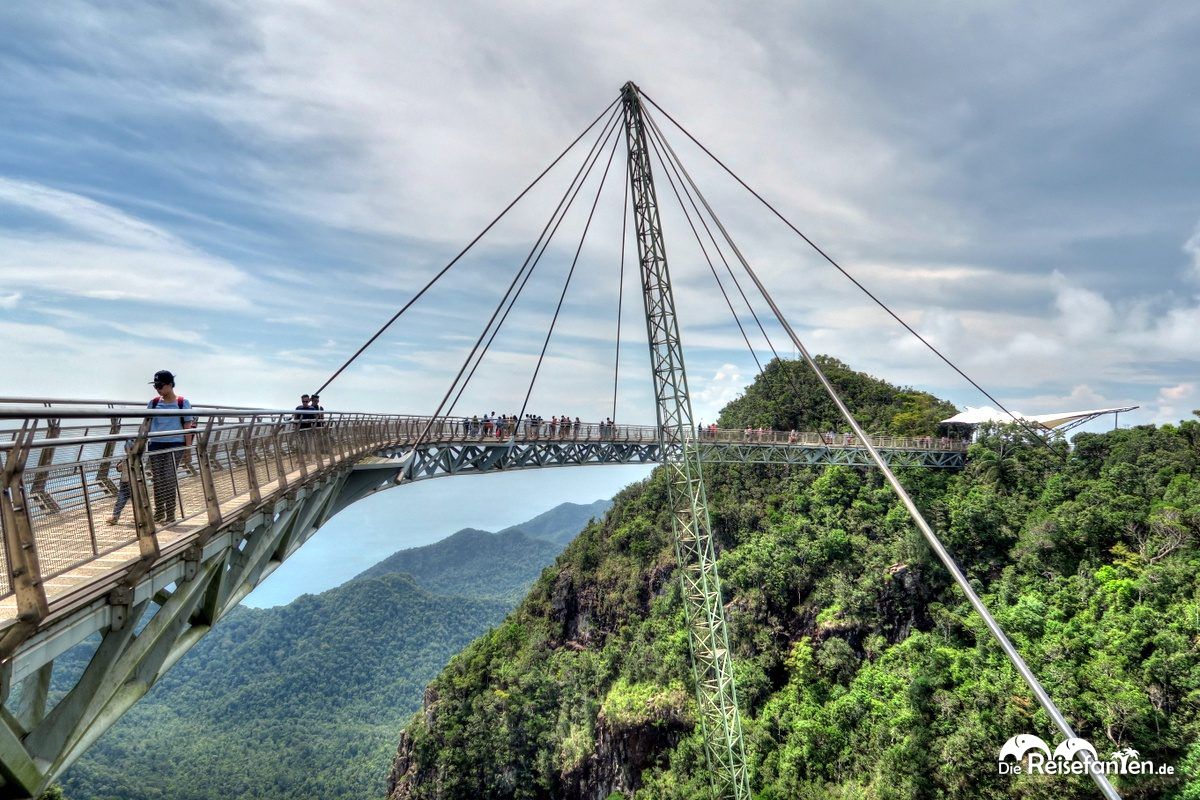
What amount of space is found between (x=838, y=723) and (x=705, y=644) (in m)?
6.84

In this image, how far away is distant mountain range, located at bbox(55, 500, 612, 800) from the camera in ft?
228

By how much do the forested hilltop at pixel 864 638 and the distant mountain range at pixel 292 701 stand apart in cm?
3671

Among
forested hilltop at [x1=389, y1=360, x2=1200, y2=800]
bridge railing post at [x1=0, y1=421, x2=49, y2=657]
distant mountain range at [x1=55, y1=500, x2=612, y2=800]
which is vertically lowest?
distant mountain range at [x1=55, y1=500, x2=612, y2=800]

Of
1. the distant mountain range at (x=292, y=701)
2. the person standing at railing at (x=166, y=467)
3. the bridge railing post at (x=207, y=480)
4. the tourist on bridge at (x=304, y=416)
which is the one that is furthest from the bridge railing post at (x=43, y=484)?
the distant mountain range at (x=292, y=701)

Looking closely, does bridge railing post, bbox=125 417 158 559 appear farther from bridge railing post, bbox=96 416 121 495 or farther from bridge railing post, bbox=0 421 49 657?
bridge railing post, bbox=0 421 49 657

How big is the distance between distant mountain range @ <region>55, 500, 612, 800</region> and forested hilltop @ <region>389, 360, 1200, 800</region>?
36.7 meters

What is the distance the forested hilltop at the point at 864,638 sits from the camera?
19234 mm

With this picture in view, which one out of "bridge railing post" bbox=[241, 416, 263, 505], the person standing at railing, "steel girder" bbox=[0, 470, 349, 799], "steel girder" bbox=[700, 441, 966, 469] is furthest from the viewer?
"steel girder" bbox=[700, 441, 966, 469]

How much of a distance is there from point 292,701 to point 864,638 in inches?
4072

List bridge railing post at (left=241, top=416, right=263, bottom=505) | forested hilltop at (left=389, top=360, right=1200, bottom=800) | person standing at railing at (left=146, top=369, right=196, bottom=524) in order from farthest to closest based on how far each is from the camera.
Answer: forested hilltop at (left=389, top=360, right=1200, bottom=800), bridge railing post at (left=241, top=416, right=263, bottom=505), person standing at railing at (left=146, top=369, right=196, bottom=524)

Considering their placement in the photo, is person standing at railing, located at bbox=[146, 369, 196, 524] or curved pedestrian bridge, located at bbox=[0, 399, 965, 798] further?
person standing at railing, located at bbox=[146, 369, 196, 524]

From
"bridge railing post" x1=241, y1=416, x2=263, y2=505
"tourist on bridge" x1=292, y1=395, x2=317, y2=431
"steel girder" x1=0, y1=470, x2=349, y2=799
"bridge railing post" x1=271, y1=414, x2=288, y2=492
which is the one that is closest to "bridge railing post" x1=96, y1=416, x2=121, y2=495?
"steel girder" x1=0, y1=470, x2=349, y2=799

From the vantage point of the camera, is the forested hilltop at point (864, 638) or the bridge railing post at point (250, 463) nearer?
the bridge railing post at point (250, 463)

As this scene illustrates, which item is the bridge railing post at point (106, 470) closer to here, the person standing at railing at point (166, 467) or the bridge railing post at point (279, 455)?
the person standing at railing at point (166, 467)
